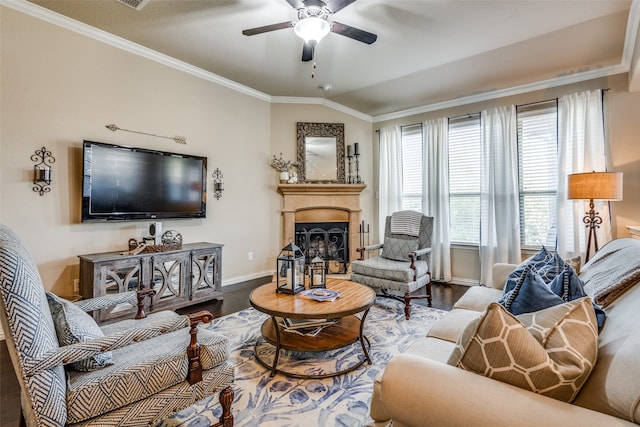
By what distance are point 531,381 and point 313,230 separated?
14.0 ft

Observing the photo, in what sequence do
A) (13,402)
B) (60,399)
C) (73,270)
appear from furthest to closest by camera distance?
(73,270)
(13,402)
(60,399)

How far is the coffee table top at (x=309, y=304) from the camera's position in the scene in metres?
2.02

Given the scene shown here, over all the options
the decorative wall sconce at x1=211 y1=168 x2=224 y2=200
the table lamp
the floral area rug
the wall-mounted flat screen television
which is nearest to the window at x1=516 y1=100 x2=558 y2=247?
the table lamp

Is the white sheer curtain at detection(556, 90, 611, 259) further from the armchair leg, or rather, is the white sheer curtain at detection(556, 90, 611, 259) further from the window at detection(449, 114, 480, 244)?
the armchair leg

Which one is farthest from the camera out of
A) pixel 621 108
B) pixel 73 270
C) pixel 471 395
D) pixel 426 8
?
pixel 621 108

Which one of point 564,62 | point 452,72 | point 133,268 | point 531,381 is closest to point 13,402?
point 133,268

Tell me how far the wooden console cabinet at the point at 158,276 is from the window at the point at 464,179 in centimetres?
357

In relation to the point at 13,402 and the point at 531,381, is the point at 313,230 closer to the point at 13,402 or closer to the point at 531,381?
the point at 13,402

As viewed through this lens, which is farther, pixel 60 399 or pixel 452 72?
pixel 452 72

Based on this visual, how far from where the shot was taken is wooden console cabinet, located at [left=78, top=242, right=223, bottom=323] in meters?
2.81

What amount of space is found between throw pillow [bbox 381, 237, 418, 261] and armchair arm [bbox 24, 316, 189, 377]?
3013 mm

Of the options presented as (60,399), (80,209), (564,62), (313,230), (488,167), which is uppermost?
(564,62)

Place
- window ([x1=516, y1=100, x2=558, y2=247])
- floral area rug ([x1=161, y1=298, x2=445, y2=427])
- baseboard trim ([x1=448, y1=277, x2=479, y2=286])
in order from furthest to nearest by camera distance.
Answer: baseboard trim ([x1=448, y1=277, x2=479, y2=286])
window ([x1=516, y1=100, x2=558, y2=247])
floral area rug ([x1=161, y1=298, x2=445, y2=427])

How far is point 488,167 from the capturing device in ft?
14.3
